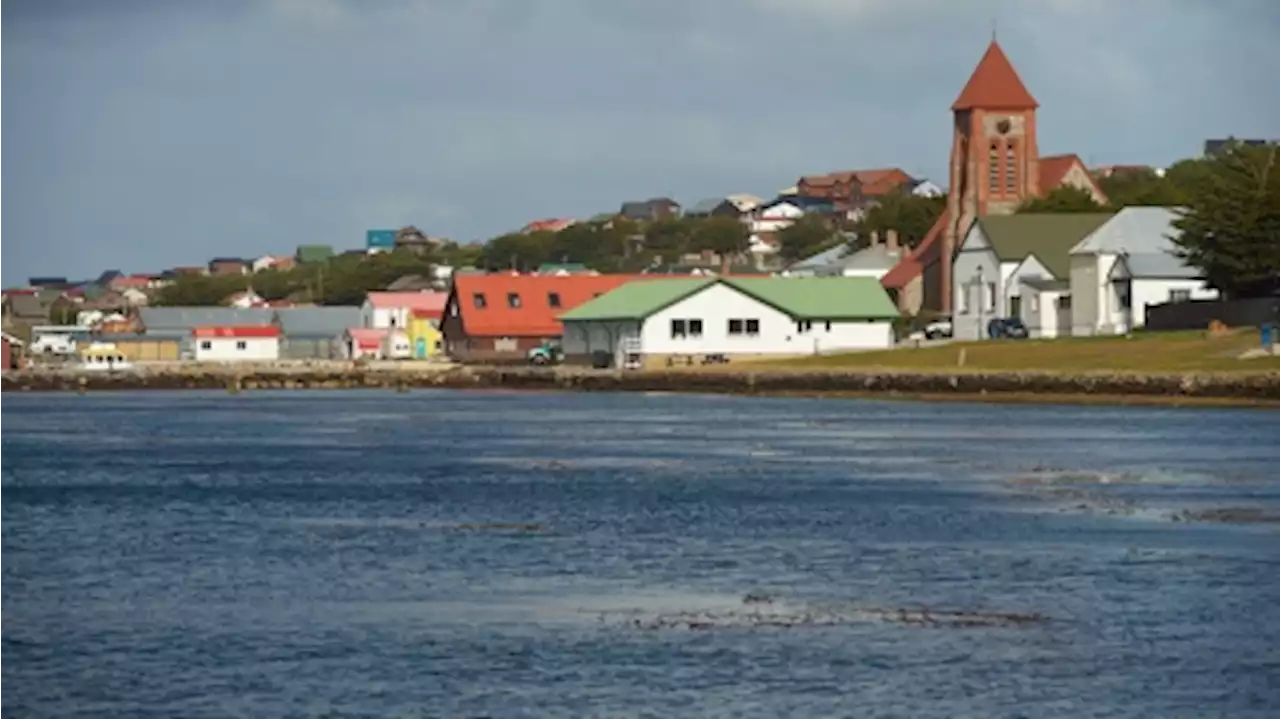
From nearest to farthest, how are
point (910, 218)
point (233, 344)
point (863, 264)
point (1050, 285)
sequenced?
point (1050, 285) < point (863, 264) < point (233, 344) < point (910, 218)

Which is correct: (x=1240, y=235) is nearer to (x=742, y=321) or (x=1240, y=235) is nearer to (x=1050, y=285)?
(x=1050, y=285)

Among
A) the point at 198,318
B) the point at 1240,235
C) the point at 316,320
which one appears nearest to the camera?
the point at 1240,235

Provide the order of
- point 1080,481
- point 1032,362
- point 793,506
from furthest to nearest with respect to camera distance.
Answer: point 1032,362 < point 1080,481 < point 793,506

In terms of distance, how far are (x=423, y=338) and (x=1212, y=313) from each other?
80199mm

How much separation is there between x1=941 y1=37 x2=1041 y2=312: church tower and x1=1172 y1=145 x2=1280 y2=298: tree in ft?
157

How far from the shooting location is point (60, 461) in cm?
6588

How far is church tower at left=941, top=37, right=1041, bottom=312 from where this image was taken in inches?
5920

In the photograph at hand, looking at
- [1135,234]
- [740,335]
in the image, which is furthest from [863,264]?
[1135,234]

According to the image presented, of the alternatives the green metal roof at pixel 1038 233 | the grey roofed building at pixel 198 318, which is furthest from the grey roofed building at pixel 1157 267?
the grey roofed building at pixel 198 318

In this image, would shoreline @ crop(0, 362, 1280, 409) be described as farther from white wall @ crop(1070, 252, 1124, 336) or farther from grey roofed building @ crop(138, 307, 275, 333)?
grey roofed building @ crop(138, 307, 275, 333)

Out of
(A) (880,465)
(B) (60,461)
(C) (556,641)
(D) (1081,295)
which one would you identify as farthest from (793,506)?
(D) (1081,295)

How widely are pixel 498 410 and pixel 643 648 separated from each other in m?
70.4

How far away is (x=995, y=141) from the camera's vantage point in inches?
5994

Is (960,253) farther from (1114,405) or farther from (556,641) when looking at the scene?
(556,641)
